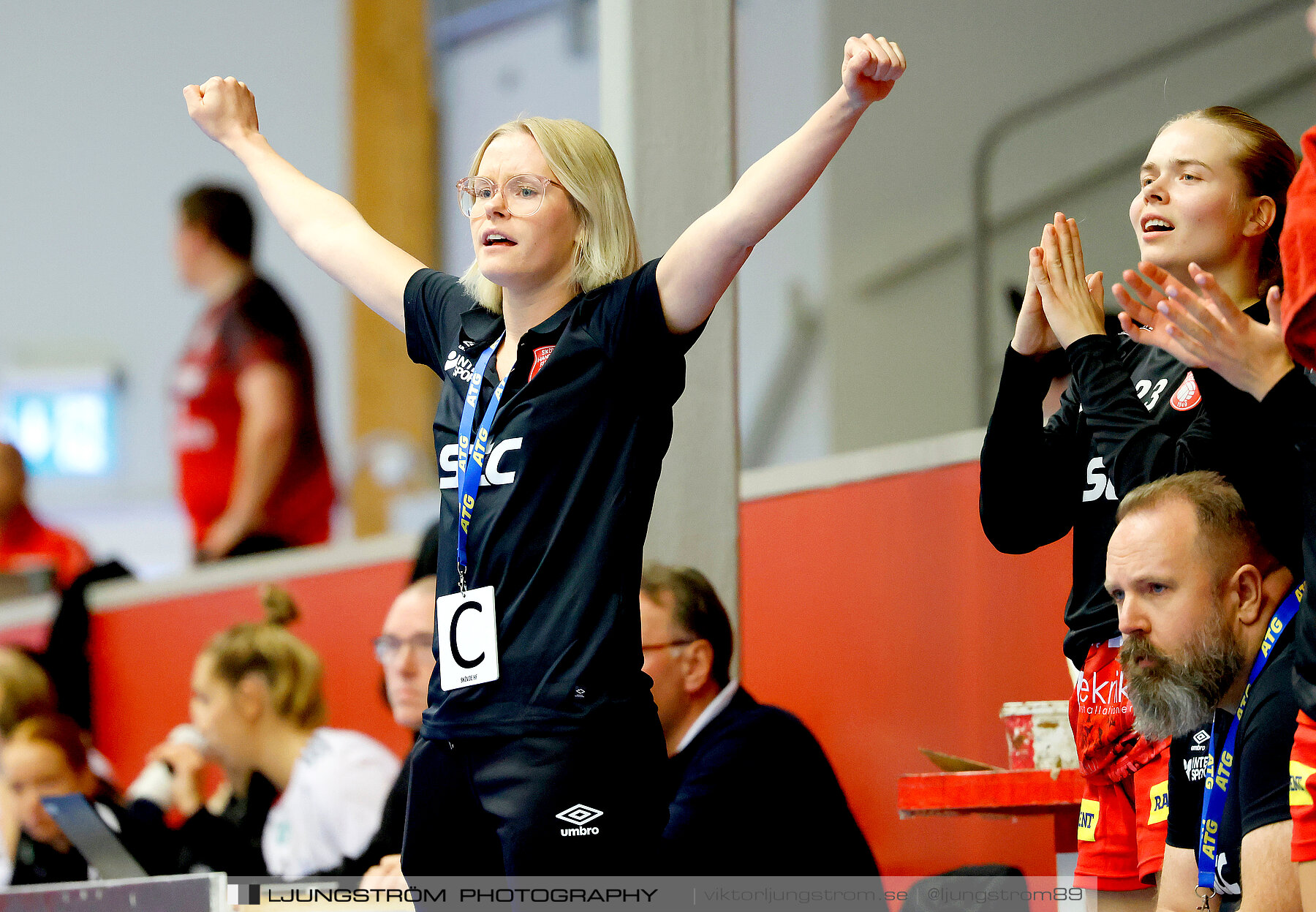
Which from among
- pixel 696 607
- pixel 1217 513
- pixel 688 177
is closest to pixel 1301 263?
pixel 1217 513

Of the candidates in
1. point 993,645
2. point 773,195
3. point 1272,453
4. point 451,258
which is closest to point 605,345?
point 773,195

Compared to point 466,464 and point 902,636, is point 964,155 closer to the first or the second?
point 902,636

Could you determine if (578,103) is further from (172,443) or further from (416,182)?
(172,443)

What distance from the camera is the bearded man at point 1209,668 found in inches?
74.4

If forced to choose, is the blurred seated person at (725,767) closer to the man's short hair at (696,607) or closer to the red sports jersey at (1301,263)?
the man's short hair at (696,607)

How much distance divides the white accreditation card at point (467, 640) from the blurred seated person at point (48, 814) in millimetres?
2610

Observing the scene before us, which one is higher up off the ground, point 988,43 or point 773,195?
point 988,43

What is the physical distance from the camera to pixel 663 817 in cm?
203

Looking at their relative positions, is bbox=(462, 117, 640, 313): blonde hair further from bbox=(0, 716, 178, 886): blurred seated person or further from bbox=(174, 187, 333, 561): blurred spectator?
bbox=(174, 187, 333, 561): blurred spectator

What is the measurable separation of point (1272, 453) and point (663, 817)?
3.00 ft

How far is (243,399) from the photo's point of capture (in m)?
6.13

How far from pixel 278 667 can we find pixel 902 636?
2029 millimetres

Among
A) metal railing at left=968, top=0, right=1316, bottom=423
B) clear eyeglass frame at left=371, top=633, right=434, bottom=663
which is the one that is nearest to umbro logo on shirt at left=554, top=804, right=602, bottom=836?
clear eyeglass frame at left=371, top=633, right=434, bottom=663

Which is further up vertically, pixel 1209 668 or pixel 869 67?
pixel 869 67
